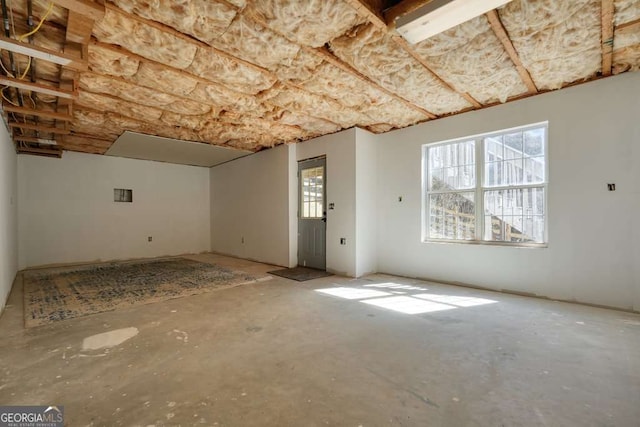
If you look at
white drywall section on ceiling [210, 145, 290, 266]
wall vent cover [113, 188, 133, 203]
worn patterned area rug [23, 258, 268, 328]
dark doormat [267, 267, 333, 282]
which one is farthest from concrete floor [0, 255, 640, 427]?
wall vent cover [113, 188, 133, 203]

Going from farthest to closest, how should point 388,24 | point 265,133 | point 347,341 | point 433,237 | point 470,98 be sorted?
point 265,133, point 433,237, point 470,98, point 347,341, point 388,24

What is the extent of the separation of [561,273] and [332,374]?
→ 326 centimetres

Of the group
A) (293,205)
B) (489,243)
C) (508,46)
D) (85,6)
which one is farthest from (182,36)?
(489,243)

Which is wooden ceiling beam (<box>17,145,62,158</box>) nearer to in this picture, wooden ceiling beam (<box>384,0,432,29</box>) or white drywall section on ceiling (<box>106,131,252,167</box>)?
white drywall section on ceiling (<box>106,131,252,167</box>)

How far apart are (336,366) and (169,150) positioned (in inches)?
236

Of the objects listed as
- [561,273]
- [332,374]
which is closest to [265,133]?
[332,374]

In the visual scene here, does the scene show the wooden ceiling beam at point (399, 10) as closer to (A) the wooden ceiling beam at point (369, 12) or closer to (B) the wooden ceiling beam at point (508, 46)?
(A) the wooden ceiling beam at point (369, 12)

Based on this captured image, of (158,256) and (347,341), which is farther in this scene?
(158,256)

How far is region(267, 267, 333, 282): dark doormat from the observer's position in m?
4.94

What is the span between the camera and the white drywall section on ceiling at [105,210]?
237 inches

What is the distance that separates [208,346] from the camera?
7.75 ft

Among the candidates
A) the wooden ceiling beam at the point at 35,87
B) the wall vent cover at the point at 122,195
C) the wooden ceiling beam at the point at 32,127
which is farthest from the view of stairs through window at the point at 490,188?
the wall vent cover at the point at 122,195

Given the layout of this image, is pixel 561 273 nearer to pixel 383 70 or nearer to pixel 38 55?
pixel 383 70

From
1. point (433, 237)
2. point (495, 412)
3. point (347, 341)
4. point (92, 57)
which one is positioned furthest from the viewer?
point (433, 237)
